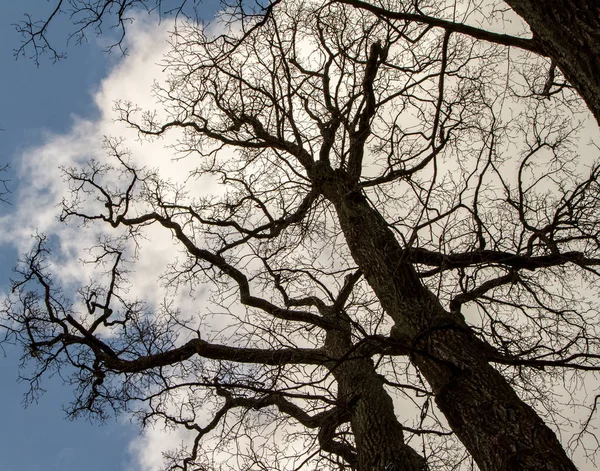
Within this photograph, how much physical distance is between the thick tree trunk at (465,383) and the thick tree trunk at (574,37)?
4.04 feet

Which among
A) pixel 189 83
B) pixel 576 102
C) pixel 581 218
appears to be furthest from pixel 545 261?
pixel 189 83

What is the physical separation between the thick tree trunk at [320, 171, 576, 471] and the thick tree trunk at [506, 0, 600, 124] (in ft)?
4.04

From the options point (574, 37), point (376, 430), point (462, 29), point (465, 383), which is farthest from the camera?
point (376, 430)

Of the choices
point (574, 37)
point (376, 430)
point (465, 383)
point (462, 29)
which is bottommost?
point (465, 383)

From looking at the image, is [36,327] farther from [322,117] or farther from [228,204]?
[322,117]

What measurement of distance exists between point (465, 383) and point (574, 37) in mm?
2083

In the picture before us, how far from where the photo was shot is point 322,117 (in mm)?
6031

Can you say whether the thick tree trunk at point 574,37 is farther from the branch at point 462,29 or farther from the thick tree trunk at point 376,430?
the thick tree trunk at point 376,430

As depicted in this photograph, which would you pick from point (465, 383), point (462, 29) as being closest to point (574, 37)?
point (462, 29)

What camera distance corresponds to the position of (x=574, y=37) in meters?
2.06

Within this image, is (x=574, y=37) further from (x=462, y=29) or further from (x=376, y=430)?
(x=376, y=430)

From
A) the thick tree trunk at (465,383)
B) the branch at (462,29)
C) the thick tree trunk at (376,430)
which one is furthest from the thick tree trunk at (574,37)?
the thick tree trunk at (376,430)

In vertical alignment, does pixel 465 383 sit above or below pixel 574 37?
below

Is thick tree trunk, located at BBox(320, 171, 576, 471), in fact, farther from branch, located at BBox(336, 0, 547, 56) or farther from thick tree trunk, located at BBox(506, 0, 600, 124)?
thick tree trunk, located at BBox(506, 0, 600, 124)
